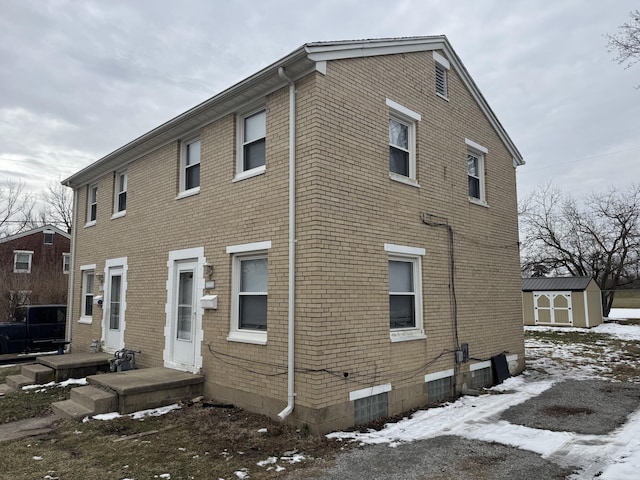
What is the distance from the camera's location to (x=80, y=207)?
47.5 ft

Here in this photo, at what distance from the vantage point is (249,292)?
8.08 m

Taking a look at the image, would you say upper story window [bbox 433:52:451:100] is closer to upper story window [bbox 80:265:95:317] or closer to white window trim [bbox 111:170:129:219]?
white window trim [bbox 111:170:129:219]

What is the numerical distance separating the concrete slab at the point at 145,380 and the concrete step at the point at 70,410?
0.49m

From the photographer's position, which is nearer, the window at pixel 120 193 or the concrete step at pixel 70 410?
the concrete step at pixel 70 410

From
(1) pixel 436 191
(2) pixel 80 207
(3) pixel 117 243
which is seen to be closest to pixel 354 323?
(1) pixel 436 191

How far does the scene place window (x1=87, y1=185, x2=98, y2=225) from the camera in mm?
14016

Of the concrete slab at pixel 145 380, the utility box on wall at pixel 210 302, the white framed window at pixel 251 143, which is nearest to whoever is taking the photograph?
the concrete slab at pixel 145 380

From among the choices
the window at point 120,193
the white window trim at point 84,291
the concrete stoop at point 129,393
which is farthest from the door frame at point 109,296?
the concrete stoop at point 129,393

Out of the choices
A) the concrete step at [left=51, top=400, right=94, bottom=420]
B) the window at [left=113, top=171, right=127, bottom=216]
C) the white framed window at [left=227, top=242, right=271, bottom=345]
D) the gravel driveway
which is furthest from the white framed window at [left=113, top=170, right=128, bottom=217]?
the gravel driveway

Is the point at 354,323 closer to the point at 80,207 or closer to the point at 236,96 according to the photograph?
the point at 236,96

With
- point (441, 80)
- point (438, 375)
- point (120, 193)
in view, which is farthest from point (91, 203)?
point (438, 375)

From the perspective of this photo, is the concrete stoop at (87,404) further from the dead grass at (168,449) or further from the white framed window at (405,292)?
the white framed window at (405,292)

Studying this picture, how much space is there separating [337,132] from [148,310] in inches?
248

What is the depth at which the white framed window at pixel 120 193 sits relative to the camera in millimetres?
12484
